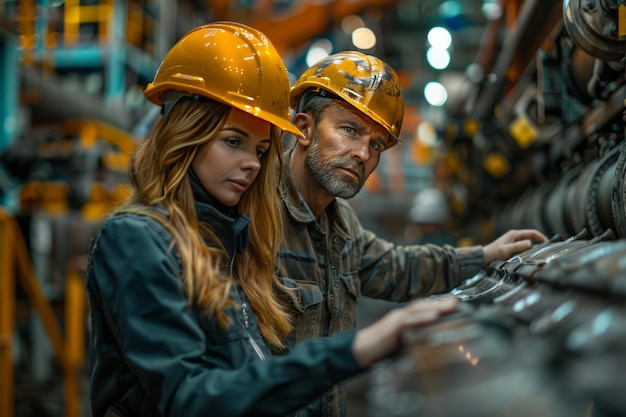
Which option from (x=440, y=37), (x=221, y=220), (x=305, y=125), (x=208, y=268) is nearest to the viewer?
(x=208, y=268)

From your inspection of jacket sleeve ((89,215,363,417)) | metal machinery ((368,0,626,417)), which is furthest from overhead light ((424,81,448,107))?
jacket sleeve ((89,215,363,417))

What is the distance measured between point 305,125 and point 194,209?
1.00m

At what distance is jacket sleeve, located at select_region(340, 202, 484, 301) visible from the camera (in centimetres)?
286

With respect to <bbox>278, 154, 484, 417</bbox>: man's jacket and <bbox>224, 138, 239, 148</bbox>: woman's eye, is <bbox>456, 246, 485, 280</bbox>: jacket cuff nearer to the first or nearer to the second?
<bbox>278, 154, 484, 417</bbox>: man's jacket

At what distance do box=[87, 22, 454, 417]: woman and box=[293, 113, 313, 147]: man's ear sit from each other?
54cm

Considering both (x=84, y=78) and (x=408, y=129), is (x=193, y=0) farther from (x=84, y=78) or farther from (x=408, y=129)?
(x=408, y=129)

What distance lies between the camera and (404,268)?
9.52 feet

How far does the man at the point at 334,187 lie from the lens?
255 cm

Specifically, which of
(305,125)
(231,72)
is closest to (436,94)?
(305,125)

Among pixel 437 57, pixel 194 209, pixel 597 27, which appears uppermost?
pixel 597 27

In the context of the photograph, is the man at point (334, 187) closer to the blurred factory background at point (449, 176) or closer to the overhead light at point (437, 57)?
the blurred factory background at point (449, 176)

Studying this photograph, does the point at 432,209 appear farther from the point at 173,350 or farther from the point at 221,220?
the point at 173,350

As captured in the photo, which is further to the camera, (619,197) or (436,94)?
(436,94)

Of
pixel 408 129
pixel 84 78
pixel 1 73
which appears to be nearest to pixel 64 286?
pixel 1 73
